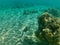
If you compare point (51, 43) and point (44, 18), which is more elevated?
point (44, 18)

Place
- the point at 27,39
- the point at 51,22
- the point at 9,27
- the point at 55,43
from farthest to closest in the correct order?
the point at 9,27 < the point at 27,39 < the point at 51,22 < the point at 55,43

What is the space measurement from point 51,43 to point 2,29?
198 inches

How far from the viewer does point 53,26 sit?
7.88 metres

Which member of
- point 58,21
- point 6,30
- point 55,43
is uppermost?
point 6,30

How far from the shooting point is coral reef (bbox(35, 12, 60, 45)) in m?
7.49

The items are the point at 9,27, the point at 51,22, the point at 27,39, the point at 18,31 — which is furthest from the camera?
the point at 9,27

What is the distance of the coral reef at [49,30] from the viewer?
295 inches

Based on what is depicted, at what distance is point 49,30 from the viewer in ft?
25.3

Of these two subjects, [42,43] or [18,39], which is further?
[18,39]

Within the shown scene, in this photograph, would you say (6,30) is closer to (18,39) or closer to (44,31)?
(18,39)

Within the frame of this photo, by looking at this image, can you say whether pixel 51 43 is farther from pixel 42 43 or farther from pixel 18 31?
pixel 18 31

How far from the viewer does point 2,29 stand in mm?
11648

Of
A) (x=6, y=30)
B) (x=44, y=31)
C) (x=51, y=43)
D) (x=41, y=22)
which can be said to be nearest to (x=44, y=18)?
(x=41, y=22)

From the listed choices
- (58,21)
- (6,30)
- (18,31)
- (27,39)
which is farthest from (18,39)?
(58,21)
